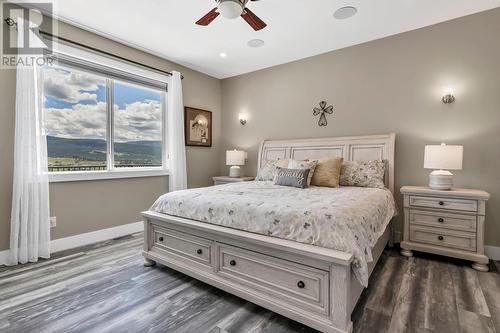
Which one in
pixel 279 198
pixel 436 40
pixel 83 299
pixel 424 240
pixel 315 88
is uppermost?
pixel 436 40

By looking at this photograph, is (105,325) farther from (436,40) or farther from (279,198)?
(436,40)

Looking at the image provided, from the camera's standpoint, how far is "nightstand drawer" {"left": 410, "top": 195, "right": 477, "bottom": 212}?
2555mm

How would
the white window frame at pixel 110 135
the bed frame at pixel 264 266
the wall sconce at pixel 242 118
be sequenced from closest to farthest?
the bed frame at pixel 264 266, the white window frame at pixel 110 135, the wall sconce at pixel 242 118

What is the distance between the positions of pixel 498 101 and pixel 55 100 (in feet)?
17.4

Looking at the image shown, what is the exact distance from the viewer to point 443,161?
2.66 metres

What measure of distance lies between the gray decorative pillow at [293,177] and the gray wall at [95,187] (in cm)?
216

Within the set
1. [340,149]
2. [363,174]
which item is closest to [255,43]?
[340,149]

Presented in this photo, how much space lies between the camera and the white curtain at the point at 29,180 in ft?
8.70

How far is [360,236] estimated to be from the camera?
1.64 meters

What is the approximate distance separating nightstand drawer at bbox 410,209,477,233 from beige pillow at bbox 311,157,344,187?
36.6 inches

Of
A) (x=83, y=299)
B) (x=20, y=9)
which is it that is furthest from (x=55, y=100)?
(x=83, y=299)

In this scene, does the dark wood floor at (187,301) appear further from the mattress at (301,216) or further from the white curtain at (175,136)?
the white curtain at (175,136)

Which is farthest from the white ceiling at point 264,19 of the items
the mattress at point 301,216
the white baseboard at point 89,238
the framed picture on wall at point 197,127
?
the white baseboard at point 89,238

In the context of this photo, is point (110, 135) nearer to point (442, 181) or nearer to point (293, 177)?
point (293, 177)
